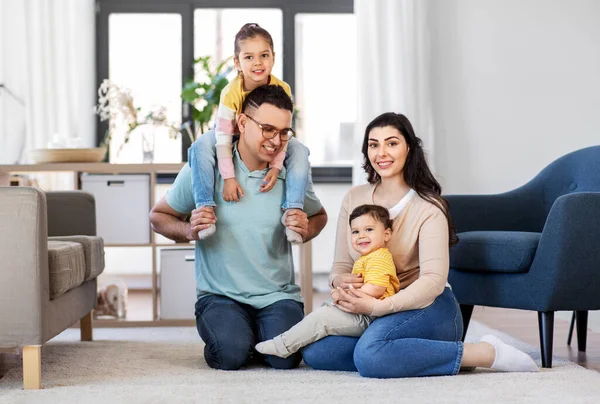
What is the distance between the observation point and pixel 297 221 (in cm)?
279

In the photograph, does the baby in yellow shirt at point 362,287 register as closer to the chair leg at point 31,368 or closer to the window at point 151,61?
the chair leg at point 31,368

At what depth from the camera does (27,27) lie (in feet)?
18.0

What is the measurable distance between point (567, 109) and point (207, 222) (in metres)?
3.55

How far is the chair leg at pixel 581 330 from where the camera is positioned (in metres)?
3.33

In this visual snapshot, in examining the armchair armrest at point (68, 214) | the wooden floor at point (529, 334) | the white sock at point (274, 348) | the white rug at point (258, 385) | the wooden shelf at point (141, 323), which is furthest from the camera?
the wooden shelf at point (141, 323)

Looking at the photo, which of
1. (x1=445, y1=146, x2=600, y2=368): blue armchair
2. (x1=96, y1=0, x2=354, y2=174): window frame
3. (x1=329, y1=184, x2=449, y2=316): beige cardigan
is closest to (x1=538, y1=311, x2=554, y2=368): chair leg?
(x1=445, y1=146, x2=600, y2=368): blue armchair

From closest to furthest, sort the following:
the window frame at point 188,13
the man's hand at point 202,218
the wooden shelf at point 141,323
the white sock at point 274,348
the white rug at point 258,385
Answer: the white rug at point 258,385
the white sock at point 274,348
the man's hand at point 202,218
the wooden shelf at point 141,323
the window frame at point 188,13

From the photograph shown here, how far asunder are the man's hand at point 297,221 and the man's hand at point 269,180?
0.11m

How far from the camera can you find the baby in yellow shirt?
2537mm

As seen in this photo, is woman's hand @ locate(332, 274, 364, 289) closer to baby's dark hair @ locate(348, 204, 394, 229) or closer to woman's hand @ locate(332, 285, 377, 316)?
woman's hand @ locate(332, 285, 377, 316)

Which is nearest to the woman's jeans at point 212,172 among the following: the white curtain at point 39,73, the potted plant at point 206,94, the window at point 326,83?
the potted plant at point 206,94

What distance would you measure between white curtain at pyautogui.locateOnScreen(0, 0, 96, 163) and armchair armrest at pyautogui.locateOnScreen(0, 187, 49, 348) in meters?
3.09

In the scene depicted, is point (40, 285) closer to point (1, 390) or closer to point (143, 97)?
point (1, 390)

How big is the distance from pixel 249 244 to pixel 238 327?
0.29 metres
